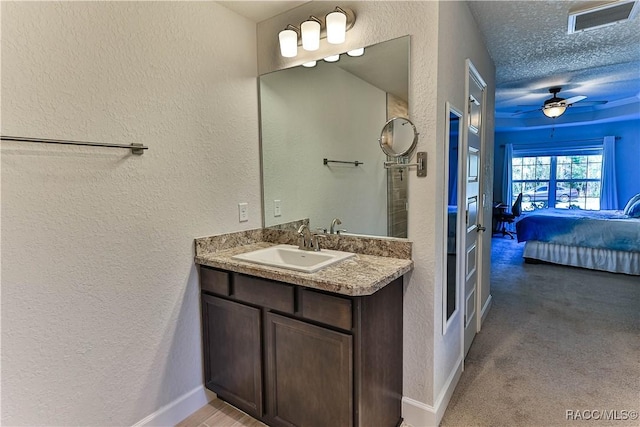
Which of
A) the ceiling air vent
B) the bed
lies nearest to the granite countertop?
the ceiling air vent

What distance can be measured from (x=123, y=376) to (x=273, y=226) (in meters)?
1.18

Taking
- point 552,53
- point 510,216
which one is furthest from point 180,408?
point 510,216

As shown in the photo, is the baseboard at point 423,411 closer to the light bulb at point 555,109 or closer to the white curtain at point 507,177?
the light bulb at point 555,109

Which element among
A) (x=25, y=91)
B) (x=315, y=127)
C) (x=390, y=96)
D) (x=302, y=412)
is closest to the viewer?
(x=25, y=91)

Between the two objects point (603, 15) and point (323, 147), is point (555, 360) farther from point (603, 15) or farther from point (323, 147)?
point (603, 15)

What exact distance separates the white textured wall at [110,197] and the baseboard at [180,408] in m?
0.05

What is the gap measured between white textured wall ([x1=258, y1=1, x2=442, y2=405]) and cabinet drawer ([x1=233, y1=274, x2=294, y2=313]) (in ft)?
2.10

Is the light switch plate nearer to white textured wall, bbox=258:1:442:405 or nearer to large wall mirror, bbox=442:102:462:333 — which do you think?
white textured wall, bbox=258:1:442:405

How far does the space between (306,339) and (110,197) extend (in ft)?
3.68

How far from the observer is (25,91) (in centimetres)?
130

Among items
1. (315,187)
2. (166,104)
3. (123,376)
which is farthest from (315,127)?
(123,376)

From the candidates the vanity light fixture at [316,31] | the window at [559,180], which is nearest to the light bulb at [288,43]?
the vanity light fixture at [316,31]

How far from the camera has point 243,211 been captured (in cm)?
222

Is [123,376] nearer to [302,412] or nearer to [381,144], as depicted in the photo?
[302,412]
